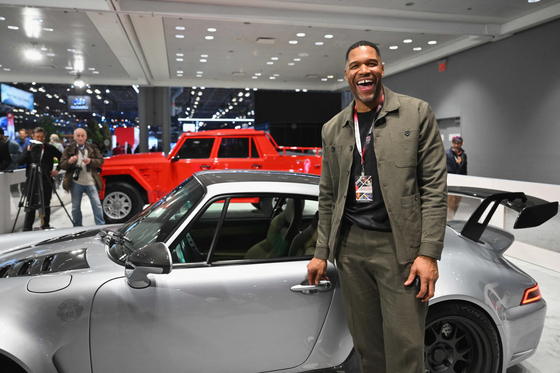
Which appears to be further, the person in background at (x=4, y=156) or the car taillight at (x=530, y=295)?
the person in background at (x=4, y=156)

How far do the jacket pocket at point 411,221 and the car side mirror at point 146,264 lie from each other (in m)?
1.01

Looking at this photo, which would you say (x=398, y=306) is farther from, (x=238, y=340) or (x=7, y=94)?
(x=7, y=94)

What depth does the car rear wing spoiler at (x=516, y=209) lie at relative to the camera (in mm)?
2160

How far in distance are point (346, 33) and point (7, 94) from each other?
13.0m

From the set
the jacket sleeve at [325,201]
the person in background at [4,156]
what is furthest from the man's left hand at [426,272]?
the person in background at [4,156]

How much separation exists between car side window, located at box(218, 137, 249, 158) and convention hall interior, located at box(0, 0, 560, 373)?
7.65 ft

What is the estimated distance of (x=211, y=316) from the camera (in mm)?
1916

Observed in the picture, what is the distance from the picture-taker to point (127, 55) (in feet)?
41.3

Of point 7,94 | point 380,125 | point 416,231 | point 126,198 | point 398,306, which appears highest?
point 7,94

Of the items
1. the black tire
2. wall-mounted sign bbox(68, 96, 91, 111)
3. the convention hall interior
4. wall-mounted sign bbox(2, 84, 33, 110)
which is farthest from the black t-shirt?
wall-mounted sign bbox(68, 96, 91, 111)

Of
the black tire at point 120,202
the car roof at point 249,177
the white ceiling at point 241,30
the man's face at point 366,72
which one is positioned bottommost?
the black tire at point 120,202

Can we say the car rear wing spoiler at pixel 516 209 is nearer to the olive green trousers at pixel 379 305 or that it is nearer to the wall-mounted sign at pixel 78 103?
the olive green trousers at pixel 379 305

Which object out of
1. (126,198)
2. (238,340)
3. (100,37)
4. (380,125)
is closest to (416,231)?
(380,125)

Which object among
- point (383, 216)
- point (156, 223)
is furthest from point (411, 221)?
point (156, 223)
